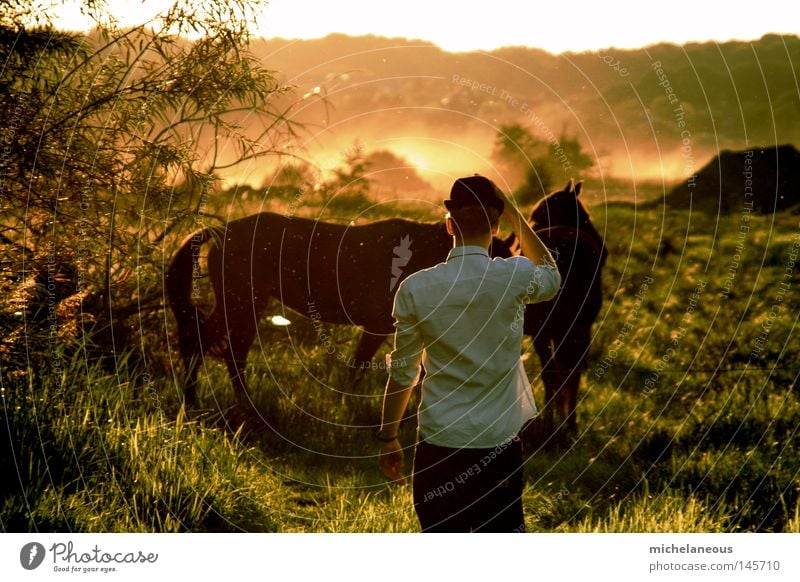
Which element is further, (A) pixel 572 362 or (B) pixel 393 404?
(A) pixel 572 362

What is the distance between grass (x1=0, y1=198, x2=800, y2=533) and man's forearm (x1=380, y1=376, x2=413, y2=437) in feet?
4.51

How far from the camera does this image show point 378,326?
7.04 meters

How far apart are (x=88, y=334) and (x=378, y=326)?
2262 millimetres

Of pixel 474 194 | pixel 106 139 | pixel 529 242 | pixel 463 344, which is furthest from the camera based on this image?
pixel 106 139

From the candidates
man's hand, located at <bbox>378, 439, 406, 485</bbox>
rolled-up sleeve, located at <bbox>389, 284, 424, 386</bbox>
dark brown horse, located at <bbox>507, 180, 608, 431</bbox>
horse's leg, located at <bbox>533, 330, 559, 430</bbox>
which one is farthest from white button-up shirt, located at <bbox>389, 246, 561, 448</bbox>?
dark brown horse, located at <bbox>507, 180, 608, 431</bbox>

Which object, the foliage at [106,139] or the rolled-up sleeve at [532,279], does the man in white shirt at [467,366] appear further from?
the foliage at [106,139]

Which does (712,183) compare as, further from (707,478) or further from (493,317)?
(493,317)

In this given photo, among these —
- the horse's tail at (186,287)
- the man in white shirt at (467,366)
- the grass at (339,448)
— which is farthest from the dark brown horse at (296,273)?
the man in white shirt at (467,366)

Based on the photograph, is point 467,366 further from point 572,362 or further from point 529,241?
point 572,362

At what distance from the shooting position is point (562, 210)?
22.8ft

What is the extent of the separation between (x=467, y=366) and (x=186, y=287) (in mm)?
3872

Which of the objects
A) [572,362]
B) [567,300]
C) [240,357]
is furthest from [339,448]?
[567,300]

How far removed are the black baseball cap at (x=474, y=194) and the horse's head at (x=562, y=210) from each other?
3.01 meters

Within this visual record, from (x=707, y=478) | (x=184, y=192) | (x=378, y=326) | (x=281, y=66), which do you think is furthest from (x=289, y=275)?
(x=707, y=478)
